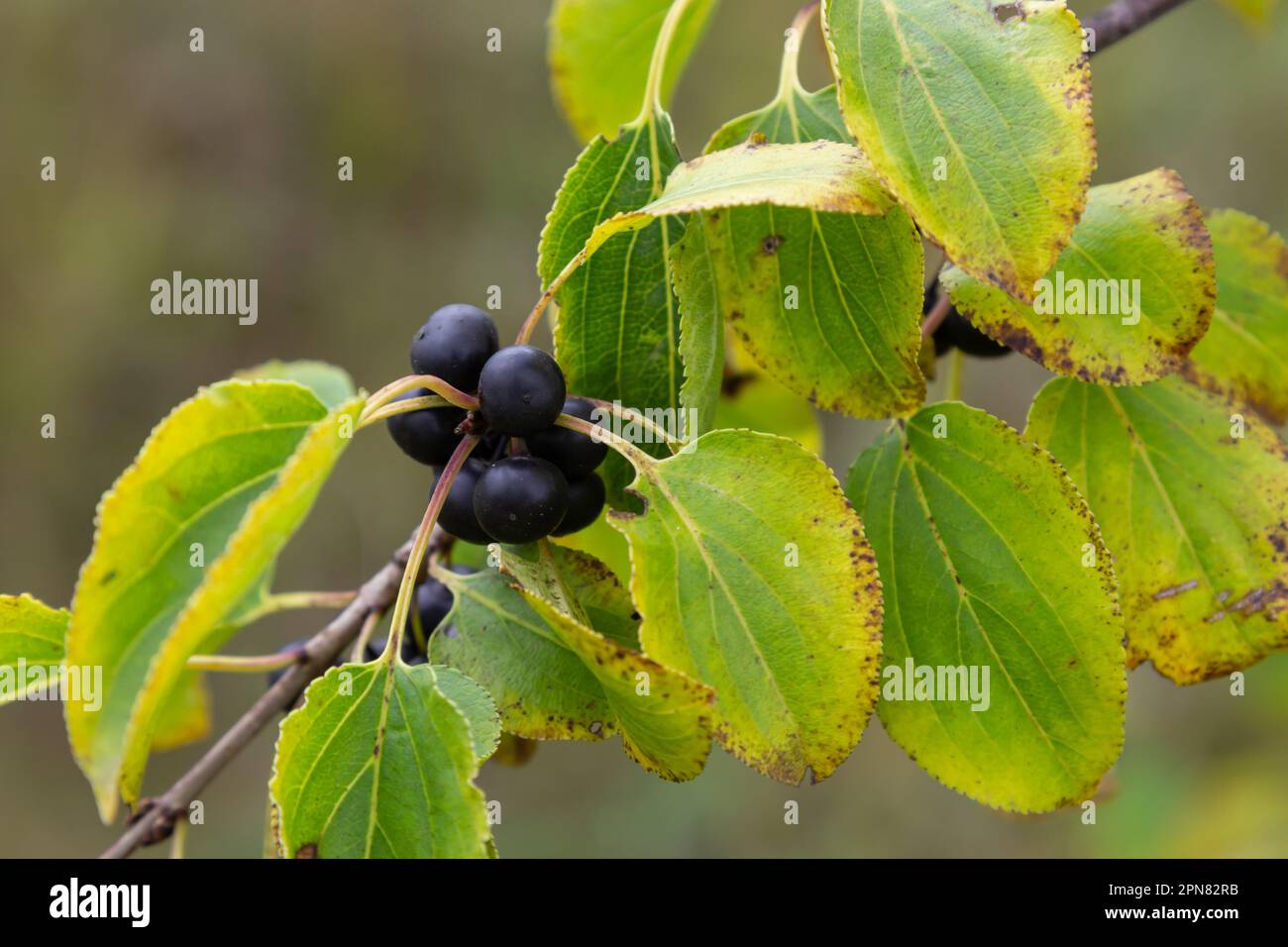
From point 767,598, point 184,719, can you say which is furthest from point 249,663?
point 767,598

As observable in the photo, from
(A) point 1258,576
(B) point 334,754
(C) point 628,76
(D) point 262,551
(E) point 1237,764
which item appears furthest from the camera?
(E) point 1237,764

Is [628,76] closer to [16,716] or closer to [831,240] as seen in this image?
[831,240]

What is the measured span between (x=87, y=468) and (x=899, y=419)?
421 centimetres

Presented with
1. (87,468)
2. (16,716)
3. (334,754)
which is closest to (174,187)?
(87,468)

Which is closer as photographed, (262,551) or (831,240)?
(262,551)

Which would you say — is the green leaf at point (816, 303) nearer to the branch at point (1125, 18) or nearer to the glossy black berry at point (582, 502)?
the glossy black berry at point (582, 502)

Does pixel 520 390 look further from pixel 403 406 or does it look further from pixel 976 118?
pixel 976 118

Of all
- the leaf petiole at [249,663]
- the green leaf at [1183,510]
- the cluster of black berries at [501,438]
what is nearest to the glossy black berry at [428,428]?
the cluster of black berries at [501,438]

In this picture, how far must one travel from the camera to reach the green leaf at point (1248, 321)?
1302 millimetres

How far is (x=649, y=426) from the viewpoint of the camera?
40.7 inches

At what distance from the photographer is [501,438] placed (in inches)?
44.3

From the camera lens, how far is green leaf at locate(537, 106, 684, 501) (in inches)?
44.3

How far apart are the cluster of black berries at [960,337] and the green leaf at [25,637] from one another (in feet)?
3.41

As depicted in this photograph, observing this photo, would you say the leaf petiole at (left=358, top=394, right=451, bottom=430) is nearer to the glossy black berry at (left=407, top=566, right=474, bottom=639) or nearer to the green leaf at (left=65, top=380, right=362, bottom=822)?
the green leaf at (left=65, top=380, right=362, bottom=822)
